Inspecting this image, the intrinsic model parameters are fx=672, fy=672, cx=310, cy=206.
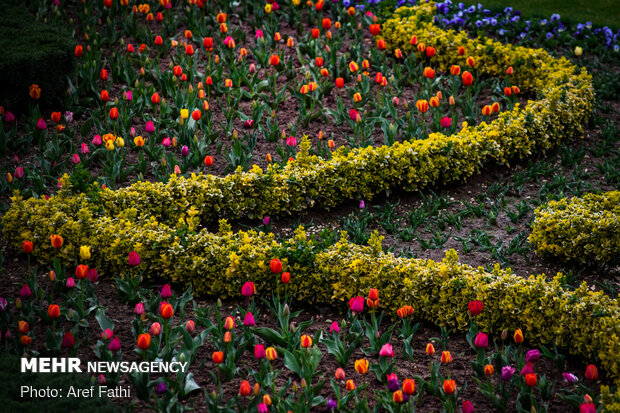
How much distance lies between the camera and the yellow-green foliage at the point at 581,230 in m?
5.87

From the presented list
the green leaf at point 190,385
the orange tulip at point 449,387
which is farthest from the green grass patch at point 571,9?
the green leaf at point 190,385

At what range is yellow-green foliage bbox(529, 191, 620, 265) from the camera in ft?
19.2

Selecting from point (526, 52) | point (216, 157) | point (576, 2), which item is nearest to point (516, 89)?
point (526, 52)

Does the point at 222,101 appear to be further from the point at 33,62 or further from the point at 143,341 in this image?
the point at 143,341

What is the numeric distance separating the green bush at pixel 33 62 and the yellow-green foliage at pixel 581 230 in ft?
18.3

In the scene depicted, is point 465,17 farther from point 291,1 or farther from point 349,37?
point 291,1

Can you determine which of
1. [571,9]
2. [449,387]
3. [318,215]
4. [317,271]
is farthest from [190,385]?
[571,9]

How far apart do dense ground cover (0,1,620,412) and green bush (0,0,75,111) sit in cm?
21

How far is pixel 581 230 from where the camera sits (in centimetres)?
595

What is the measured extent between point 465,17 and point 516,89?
2.97 meters

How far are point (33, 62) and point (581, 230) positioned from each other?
19.7ft

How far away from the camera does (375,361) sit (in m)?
4.91

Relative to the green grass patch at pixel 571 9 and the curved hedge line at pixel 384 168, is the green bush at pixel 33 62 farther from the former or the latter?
the green grass patch at pixel 571 9

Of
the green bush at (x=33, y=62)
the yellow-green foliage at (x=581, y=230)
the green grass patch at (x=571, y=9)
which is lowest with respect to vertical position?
the yellow-green foliage at (x=581, y=230)
